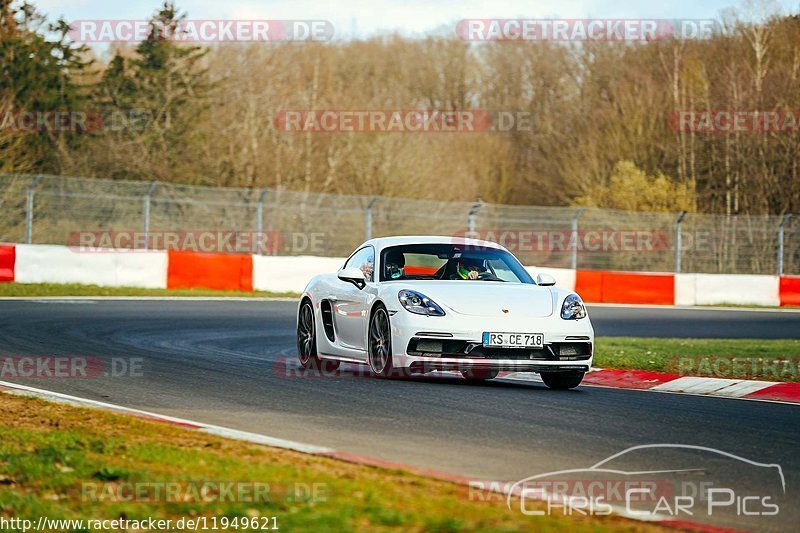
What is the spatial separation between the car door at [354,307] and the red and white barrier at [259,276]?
564 inches

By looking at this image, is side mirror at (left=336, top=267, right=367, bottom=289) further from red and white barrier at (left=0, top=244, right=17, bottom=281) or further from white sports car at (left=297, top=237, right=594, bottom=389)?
red and white barrier at (left=0, top=244, right=17, bottom=281)

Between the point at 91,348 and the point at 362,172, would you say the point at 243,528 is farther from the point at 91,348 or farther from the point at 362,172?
the point at 362,172

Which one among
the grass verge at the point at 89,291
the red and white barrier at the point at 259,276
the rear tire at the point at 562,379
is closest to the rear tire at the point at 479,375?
the rear tire at the point at 562,379

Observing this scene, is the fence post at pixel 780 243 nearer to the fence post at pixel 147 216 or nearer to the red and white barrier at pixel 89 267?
the red and white barrier at pixel 89 267

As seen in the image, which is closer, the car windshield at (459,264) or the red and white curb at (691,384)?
the red and white curb at (691,384)

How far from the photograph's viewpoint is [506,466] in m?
6.95

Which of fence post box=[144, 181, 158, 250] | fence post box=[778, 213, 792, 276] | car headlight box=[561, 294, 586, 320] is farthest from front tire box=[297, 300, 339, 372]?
fence post box=[778, 213, 792, 276]

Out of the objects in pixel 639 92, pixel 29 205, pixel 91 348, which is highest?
pixel 639 92

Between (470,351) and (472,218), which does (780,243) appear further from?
(470,351)

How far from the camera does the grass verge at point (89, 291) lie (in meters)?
25.2

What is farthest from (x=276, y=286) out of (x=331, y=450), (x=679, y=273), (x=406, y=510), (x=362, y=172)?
(x=406, y=510)

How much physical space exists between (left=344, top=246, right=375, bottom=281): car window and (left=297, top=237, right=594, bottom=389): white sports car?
2 centimetres

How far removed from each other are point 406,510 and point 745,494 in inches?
72.4

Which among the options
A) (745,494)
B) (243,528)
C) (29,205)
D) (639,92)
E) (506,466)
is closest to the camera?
(243,528)
